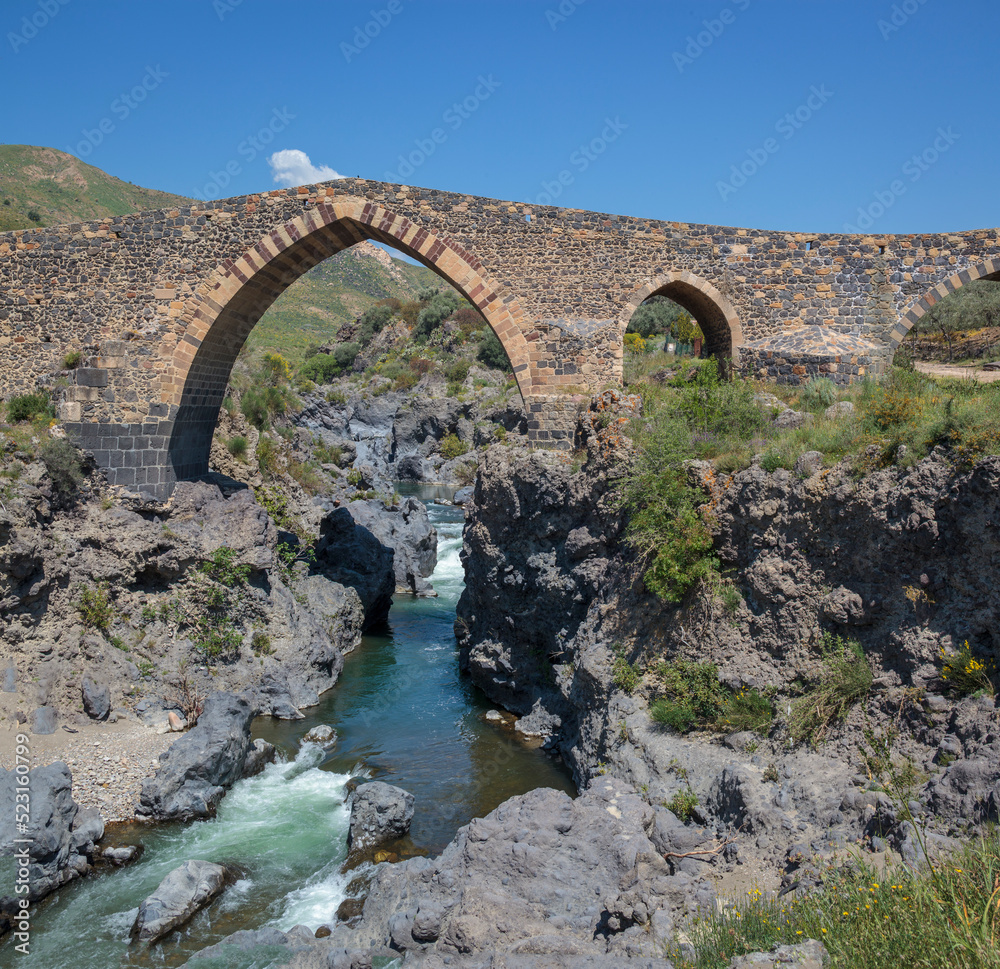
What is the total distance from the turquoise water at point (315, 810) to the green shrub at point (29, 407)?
5723mm

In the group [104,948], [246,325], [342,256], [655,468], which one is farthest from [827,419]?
[342,256]

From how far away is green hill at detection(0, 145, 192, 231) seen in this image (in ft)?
117

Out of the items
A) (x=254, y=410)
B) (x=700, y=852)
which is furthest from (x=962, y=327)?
(x=700, y=852)

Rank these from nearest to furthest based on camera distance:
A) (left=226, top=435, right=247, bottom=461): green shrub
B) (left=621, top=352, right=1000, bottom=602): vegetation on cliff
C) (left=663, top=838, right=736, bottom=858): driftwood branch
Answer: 1. (left=663, top=838, right=736, bottom=858): driftwood branch
2. (left=621, top=352, right=1000, bottom=602): vegetation on cliff
3. (left=226, top=435, right=247, bottom=461): green shrub

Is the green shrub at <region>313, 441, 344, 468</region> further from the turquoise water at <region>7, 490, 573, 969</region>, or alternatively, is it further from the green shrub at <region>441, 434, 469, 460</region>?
the green shrub at <region>441, 434, 469, 460</region>

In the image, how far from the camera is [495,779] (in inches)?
330

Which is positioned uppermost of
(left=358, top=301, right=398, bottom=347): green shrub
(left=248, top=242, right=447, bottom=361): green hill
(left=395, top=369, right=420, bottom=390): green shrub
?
(left=248, top=242, right=447, bottom=361): green hill

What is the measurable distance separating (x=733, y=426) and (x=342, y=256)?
66.8 metres

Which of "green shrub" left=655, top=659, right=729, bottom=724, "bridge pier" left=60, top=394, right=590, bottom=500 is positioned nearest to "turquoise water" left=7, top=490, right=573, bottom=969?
"green shrub" left=655, top=659, right=729, bottom=724

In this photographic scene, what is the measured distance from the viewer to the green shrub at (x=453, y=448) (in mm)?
31359

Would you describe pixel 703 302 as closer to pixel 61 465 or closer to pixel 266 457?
pixel 266 457

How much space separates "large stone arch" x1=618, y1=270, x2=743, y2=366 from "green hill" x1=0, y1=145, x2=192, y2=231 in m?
32.2

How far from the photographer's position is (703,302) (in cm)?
1180

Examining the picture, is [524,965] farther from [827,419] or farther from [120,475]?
[120,475]
